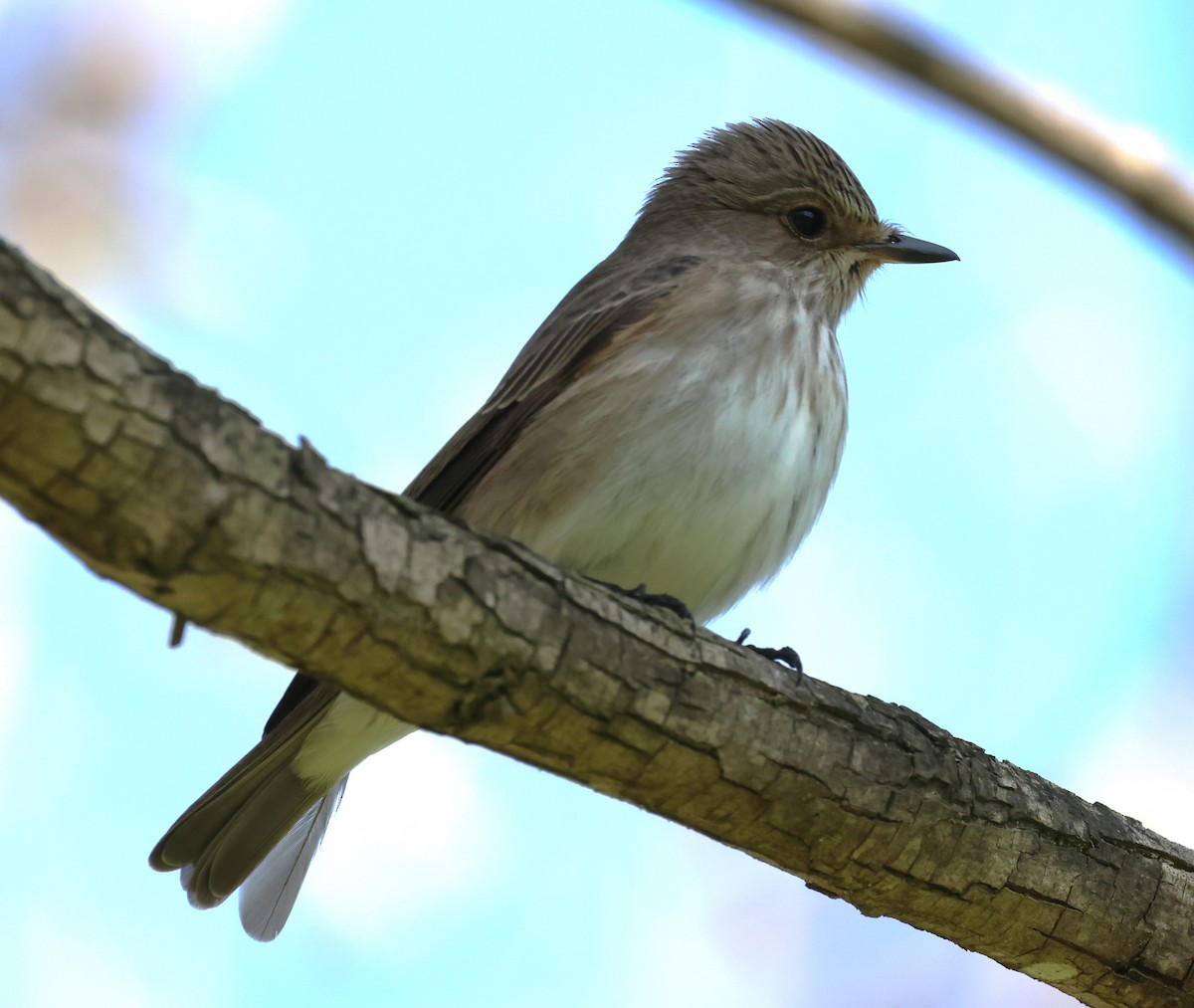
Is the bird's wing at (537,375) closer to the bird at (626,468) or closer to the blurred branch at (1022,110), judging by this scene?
the bird at (626,468)

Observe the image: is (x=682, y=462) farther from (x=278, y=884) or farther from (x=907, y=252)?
(x=278, y=884)

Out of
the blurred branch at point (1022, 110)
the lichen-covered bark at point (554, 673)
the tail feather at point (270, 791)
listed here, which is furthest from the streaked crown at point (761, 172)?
the lichen-covered bark at point (554, 673)

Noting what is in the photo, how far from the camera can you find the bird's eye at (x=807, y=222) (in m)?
→ 6.14

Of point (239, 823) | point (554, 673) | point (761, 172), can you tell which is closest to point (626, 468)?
point (554, 673)

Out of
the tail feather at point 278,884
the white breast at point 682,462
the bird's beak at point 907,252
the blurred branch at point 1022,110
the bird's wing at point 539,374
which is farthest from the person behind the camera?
the bird's beak at point 907,252

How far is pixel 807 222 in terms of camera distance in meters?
6.16

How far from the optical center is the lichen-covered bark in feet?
8.61

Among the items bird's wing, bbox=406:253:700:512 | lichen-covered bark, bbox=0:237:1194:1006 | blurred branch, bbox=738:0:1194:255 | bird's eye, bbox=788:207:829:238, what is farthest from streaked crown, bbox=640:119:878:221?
lichen-covered bark, bbox=0:237:1194:1006

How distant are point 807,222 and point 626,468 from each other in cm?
197

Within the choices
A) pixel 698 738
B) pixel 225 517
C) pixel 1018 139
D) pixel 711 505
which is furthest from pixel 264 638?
pixel 1018 139

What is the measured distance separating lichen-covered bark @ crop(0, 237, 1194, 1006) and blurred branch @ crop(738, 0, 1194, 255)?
5.39 feet

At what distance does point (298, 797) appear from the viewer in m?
5.18

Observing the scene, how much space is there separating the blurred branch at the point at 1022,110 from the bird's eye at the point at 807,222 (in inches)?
81.3

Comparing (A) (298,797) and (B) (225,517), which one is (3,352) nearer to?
(B) (225,517)
